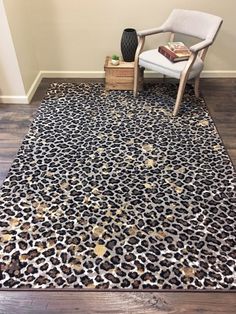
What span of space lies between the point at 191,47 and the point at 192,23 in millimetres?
496

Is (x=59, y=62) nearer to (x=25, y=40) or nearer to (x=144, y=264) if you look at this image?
(x=25, y=40)

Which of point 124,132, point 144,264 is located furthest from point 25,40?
point 144,264

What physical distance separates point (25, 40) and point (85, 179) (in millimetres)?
1755

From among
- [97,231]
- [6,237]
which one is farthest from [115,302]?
[6,237]

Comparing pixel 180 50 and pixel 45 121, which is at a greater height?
pixel 180 50

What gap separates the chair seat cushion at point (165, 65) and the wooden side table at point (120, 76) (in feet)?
0.81

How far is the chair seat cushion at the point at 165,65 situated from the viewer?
2.34 metres

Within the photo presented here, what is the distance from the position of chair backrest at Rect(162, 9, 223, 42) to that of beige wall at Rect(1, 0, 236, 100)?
27 cm

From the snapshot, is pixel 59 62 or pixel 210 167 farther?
pixel 59 62

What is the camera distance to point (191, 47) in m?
2.23

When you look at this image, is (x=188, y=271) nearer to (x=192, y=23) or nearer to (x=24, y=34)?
(x=192, y=23)

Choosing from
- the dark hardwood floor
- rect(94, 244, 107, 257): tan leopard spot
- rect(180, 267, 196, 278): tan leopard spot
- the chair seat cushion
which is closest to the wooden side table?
the chair seat cushion

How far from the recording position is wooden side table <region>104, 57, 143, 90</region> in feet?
9.14

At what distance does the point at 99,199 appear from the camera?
1.74 meters
